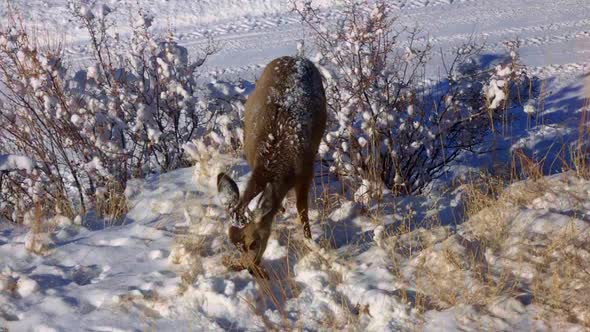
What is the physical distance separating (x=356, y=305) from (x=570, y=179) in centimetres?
275

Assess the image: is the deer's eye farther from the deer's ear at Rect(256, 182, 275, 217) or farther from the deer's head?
the deer's ear at Rect(256, 182, 275, 217)

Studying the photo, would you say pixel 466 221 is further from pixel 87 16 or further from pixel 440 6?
pixel 440 6

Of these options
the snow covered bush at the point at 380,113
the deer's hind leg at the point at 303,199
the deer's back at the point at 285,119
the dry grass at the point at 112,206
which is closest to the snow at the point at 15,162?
the dry grass at the point at 112,206

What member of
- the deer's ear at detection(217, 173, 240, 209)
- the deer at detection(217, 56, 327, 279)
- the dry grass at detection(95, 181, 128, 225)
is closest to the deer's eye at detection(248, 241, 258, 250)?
the deer at detection(217, 56, 327, 279)

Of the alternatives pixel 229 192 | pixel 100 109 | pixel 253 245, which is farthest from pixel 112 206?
pixel 253 245

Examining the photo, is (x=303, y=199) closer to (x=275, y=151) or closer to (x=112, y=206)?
(x=275, y=151)

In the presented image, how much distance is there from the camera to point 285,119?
566 centimetres

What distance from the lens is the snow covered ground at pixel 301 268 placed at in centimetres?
385

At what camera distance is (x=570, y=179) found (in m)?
5.58

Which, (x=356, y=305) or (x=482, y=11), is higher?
(x=482, y=11)

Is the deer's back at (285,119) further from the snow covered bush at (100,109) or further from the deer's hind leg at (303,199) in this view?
the snow covered bush at (100,109)

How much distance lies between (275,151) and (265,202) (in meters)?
0.83

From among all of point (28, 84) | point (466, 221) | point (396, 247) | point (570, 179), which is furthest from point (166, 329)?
point (28, 84)

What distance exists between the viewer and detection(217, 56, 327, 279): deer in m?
4.48
